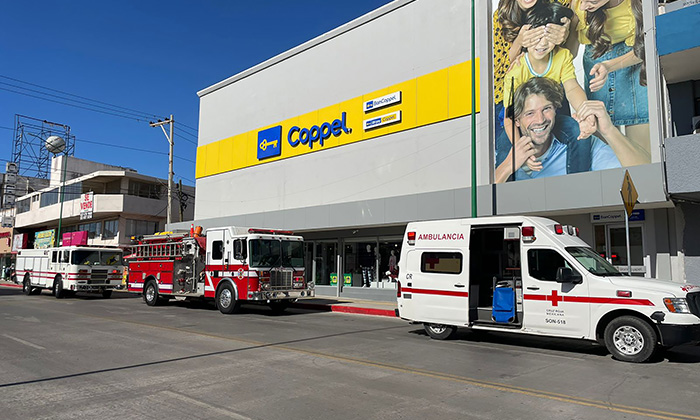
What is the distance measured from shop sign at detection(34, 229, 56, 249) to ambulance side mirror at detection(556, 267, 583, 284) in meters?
57.7

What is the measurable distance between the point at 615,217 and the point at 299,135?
15929 millimetres

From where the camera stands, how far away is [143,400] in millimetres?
5863

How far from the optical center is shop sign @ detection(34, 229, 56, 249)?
54.3m

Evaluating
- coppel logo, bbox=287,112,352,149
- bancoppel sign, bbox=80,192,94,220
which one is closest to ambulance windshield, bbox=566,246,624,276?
coppel logo, bbox=287,112,352,149

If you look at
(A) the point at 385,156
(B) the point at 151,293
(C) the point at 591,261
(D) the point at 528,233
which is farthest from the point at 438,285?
(B) the point at 151,293

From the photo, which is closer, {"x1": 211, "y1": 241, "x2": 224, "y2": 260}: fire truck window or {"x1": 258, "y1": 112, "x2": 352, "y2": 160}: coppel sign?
{"x1": 211, "y1": 241, "x2": 224, "y2": 260}: fire truck window

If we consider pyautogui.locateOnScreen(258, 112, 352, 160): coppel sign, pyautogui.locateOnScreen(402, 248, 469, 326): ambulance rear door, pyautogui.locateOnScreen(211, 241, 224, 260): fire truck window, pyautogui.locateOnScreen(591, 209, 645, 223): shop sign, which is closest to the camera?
pyautogui.locateOnScreen(402, 248, 469, 326): ambulance rear door

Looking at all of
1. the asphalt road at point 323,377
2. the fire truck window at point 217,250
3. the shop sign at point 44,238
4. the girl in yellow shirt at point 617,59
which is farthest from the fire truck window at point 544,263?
the shop sign at point 44,238

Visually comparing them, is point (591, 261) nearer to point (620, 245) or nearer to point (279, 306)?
point (620, 245)

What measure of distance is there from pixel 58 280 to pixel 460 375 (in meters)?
23.7

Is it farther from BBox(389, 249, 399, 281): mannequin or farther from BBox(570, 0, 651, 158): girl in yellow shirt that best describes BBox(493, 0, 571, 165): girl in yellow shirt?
BBox(389, 249, 399, 281): mannequin

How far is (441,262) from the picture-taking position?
11.0 metres

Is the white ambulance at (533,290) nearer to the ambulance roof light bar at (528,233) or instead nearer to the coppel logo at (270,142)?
the ambulance roof light bar at (528,233)

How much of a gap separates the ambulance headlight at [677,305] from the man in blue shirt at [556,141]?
7.74 meters
